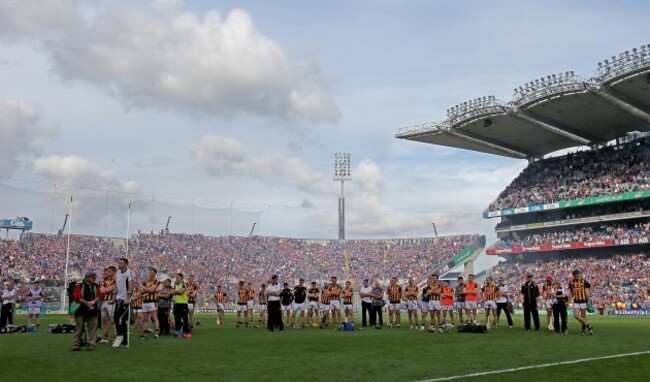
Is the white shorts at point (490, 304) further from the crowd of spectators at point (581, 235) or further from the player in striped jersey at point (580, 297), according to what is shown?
the crowd of spectators at point (581, 235)

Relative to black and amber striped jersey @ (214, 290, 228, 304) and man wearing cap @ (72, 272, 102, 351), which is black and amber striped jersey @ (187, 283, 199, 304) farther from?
man wearing cap @ (72, 272, 102, 351)

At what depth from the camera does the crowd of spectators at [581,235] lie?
50.5 m

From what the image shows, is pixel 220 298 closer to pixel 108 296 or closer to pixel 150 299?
pixel 150 299

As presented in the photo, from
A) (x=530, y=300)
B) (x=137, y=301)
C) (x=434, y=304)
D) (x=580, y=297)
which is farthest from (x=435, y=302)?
(x=137, y=301)

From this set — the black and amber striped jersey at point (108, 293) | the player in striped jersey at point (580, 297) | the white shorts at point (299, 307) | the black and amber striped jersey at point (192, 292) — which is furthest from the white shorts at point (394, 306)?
the black and amber striped jersey at point (108, 293)

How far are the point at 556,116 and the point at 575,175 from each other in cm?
1167

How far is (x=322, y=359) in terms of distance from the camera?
1098 cm

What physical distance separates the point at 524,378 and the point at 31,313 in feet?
66.7

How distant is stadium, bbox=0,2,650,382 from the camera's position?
10.6 metres

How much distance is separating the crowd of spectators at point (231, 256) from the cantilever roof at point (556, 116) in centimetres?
1978

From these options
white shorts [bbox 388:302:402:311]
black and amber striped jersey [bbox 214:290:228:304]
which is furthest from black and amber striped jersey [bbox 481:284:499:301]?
black and amber striped jersey [bbox 214:290:228:304]

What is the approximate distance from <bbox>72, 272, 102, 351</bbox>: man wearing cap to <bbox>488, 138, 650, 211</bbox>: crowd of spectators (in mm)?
48484

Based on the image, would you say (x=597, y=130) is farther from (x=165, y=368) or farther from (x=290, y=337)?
(x=165, y=368)

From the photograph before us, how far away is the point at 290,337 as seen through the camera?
16.7 metres
